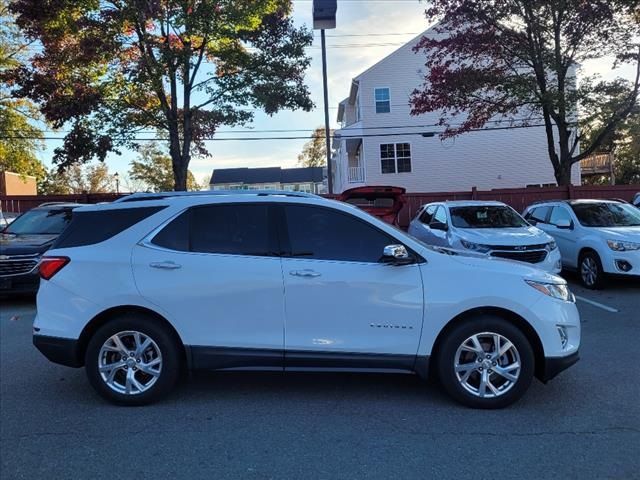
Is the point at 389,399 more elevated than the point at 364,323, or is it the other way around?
the point at 364,323

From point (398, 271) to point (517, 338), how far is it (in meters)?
1.06

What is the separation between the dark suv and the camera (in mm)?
8953

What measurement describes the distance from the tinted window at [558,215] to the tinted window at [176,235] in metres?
8.60

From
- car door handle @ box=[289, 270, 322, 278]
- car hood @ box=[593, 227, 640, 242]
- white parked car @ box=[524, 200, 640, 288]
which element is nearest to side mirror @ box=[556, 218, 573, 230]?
white parked car @ box=[524, 200, 640, 288]

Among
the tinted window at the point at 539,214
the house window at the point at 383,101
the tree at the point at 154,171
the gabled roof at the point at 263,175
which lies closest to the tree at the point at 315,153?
the gabled roof at the point at 263,175

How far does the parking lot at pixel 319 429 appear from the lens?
138 inches

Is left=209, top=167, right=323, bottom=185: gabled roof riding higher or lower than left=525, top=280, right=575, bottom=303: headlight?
higher

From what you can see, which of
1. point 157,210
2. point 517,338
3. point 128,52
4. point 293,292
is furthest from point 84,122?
point 517,338

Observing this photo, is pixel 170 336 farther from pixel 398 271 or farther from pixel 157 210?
pixel 398 271

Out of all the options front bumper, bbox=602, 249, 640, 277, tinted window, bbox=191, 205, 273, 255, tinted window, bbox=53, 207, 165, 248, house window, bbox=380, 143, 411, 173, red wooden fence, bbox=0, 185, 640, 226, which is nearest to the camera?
tinted window, bbox=191, 205, 273, 255

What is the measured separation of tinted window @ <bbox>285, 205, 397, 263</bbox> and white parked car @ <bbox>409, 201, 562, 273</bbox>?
4.18 m

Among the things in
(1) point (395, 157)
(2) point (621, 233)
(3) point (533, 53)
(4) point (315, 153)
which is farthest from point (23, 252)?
(4) point (315, 153)

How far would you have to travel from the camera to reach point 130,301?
449cm

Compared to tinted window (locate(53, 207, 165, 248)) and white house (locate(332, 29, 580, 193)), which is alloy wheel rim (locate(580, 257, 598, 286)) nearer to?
tinted window (locate(53, 207, 165, 248))
